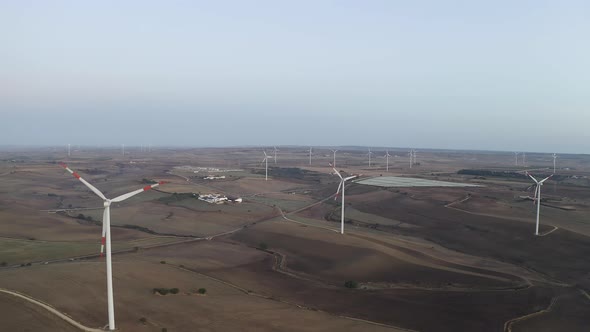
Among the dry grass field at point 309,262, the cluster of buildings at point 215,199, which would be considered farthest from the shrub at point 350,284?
the cluster of buildings at point 215,199

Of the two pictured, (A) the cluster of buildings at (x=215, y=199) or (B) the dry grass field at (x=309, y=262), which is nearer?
(B) the dry grass field at (x=309, y=262)

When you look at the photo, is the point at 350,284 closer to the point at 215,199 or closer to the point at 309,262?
the point at 309,262

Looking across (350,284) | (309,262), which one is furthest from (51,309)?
(309,262)

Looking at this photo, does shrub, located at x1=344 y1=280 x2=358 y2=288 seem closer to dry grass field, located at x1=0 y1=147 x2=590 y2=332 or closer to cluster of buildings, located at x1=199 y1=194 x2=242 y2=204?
dry grass field, located at x1=0 y1=147 x2=590 y2=332

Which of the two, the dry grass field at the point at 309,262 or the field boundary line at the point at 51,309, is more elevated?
the field boundary line at the point at 51,309

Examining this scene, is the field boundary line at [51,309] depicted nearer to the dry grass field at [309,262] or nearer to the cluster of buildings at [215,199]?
the dry grass field at [309,262]

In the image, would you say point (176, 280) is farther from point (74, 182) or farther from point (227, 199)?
point (74, 182)

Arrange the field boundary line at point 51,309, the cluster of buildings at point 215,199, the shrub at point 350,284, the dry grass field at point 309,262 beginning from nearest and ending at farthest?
the field boundary line at point 51,309, the dry grass field at point 309,262, the shrub at point 350,284, the cluster of buildings at point 215,199

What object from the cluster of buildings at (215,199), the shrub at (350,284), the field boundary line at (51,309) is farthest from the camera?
the cluster of buildings at (215,199)
